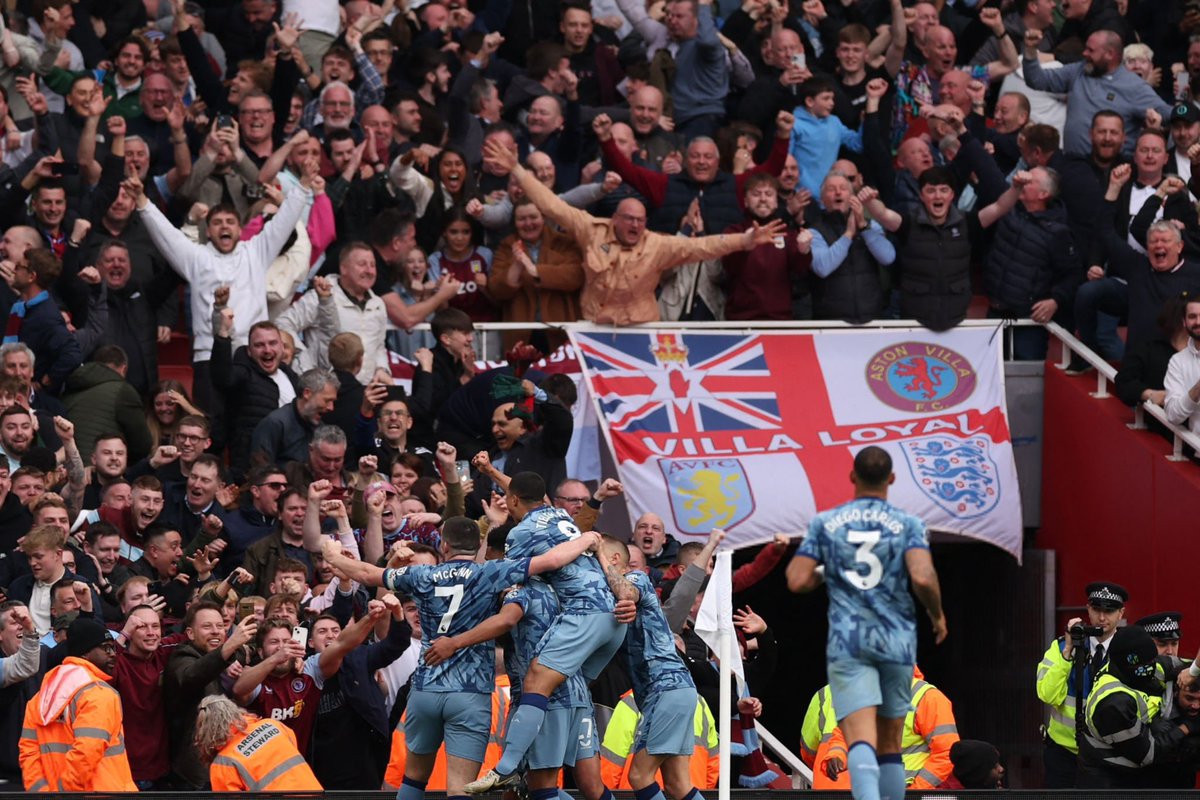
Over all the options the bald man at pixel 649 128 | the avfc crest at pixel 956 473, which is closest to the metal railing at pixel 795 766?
the avfc crest at pixel 956 473

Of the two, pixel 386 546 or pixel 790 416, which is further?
pixel 790 416

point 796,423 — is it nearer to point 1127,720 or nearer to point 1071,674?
point 1071,674

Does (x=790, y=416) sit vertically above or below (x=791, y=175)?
below

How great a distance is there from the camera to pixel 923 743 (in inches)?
538

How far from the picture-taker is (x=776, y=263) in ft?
61.4

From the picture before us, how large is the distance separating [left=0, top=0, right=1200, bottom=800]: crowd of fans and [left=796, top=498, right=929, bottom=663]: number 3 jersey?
6.92 feet

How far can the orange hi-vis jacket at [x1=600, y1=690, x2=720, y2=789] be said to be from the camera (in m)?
13.4

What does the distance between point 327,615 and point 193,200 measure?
216 inches

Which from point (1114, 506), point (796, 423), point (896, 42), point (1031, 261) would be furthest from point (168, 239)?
point (1114, 506)

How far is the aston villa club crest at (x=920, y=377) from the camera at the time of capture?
18.8 m

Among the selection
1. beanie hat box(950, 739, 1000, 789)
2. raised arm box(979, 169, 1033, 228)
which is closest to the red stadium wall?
raised arm box(979, 169, 1033, 228)

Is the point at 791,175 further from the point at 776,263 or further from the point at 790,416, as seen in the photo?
the point at 790,416

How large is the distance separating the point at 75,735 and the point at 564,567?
280 centimetres

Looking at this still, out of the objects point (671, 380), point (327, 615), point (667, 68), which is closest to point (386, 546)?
point (327, 615)
